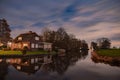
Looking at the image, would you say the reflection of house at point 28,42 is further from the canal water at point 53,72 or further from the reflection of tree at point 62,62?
the canal water at point 53,72

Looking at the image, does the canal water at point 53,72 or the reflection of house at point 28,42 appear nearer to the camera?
the canal water at point 53,72

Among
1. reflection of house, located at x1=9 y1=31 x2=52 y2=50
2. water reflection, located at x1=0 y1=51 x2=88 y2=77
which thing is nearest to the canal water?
water reflection, located at x1=0 y1=51 x2=88 y2=77

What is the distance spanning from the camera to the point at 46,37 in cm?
7825

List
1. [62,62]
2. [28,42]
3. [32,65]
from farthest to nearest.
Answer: [28,42] → [62,62] → [32,65]

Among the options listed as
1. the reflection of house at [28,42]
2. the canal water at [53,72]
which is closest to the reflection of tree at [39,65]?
the canal water at [53,72]

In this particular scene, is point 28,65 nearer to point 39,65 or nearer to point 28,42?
point 39,65

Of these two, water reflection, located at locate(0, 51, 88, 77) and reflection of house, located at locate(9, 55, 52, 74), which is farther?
reflection of house, located at locate(9, 55, 52, 74)

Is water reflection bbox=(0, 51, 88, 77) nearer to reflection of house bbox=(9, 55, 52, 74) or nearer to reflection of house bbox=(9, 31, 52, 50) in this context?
reflection of house bbox=(9, 55, 52, 74)

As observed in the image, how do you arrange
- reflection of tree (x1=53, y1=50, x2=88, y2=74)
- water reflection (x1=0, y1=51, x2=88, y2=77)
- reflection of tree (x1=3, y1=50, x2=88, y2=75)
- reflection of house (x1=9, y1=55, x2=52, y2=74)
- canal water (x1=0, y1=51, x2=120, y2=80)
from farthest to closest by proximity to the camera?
reflection of tree (x1=53, y1=50, x2=88, y2=74) → reflection of tree (x1=3, y1=50, x2=88, y2=75) → reflection of house (x1=9, y1=55, x2=52, y2=74) → water reflection (x1=0, y1=51, x2=88, y2=77) → canal water (x1=0, y1=51, x2=120, y2=80)

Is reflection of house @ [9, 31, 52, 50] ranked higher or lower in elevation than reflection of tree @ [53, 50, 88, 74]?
higher

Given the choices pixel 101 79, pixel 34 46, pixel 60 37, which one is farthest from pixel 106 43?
pixel 101 79

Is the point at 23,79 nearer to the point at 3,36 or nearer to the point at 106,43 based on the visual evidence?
the point at 3,36

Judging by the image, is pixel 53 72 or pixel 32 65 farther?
pixel 32 65

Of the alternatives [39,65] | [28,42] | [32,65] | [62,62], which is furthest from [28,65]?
[28,42]
